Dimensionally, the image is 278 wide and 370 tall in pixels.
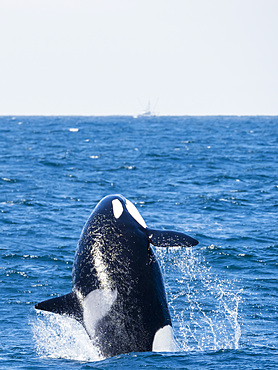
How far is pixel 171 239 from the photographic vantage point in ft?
36.4

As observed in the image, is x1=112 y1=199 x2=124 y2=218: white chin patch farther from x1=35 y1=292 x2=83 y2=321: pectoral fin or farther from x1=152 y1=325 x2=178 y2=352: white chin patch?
x1=152 y1=325 x2=178 y2=352: white chin patch

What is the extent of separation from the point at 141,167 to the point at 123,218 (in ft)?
116

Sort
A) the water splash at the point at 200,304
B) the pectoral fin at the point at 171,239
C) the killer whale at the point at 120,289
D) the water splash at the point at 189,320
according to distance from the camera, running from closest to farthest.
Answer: the pectoral fin at the point at 171,239 < the killer whale at the point at 120,289 < the water splash at the point at 189,320 < the water splash at the point at 200,304

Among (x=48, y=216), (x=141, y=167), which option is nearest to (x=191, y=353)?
(x=48, y=216)

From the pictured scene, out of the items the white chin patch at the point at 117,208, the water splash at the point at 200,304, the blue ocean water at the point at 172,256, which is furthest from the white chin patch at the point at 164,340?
the white chin patch at the point at 117,208

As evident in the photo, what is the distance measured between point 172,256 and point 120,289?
12.1m

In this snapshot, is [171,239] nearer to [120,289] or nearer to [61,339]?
[120,289]

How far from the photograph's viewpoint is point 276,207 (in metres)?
30.7

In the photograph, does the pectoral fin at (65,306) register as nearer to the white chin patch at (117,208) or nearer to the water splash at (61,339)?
the water splash at (61,339)

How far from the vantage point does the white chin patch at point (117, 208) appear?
11938 mm

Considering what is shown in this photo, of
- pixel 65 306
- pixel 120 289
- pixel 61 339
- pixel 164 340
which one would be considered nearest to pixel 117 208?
pixel 120 289

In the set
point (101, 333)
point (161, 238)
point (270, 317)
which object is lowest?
point (270, 317)

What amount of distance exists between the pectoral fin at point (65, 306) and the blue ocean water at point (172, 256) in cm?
68

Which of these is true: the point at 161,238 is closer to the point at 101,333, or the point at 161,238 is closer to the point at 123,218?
the point at 123,218
